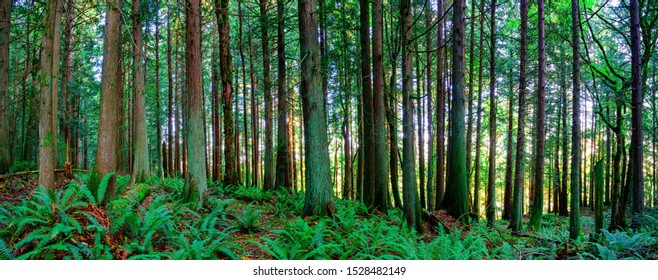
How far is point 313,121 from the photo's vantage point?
21.2 ft

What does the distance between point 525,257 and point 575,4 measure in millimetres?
3888

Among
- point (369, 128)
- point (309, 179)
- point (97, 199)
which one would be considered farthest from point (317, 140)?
point (97, 199)

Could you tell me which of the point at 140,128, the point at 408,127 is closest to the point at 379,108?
the point at 408,127

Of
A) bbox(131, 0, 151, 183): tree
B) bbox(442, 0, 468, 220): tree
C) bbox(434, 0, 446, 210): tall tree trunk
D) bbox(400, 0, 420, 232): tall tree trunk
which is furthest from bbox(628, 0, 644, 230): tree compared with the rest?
bbox(131, 0, 151, 183): tree

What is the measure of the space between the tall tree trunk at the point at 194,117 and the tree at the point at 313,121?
2.03m

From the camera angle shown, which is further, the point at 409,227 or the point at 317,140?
the point at 317,140

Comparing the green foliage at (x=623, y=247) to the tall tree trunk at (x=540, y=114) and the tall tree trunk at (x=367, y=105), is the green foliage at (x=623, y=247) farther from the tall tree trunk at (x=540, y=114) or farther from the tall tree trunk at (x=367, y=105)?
the tall tree trunk at (x=367, y=105)

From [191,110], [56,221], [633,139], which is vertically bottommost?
[56,221]

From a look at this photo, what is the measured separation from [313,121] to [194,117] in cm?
227

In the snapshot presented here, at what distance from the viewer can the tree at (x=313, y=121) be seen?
633 centimetres

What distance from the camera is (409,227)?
5.73 m

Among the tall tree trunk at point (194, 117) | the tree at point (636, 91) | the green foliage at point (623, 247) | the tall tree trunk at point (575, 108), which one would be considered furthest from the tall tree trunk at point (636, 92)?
the tall tree trunk at point (194, 117)

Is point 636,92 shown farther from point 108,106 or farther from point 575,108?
point 108,106
